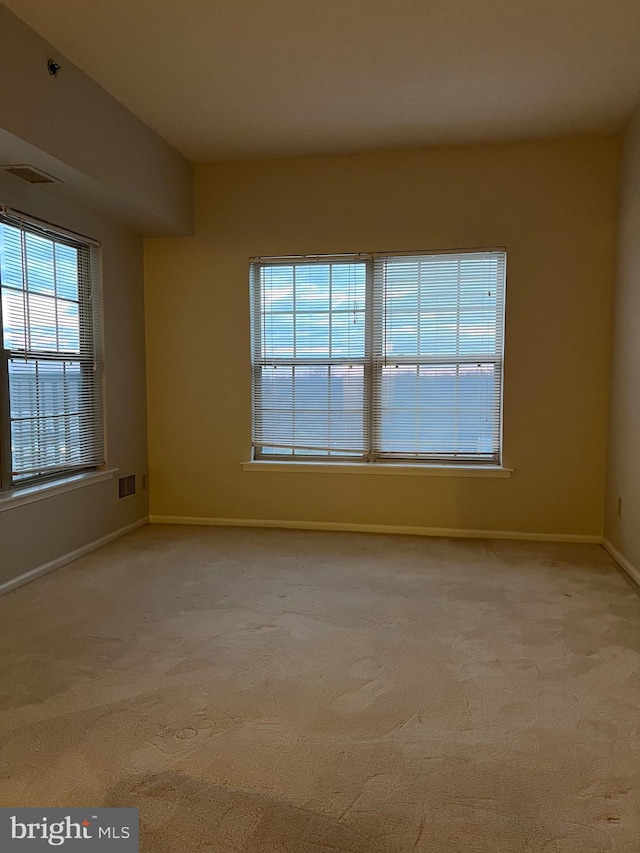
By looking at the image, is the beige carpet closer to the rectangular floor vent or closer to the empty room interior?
the empty room interior

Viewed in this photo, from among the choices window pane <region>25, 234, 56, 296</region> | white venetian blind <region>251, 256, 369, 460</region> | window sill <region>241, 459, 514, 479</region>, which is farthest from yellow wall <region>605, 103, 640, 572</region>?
window pane <region>25, 234, 56, 296</region>

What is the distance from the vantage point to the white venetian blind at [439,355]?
174 inches

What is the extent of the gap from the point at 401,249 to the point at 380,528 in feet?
7.19

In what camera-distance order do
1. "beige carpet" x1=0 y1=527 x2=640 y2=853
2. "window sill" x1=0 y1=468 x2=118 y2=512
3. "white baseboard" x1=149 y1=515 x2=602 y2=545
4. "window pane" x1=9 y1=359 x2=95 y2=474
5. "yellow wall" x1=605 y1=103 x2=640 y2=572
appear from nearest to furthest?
"beige carpet" x1=0 y1=527 x2=640 y2=853 → "window sill" x1=0 y1=468 x2=118 y2=512 → "window pane" x1=9 y1=359 x2=95 y2=474 → "yellow wall" x1=605 y1=103 x2=640 y2=572 → "white baseboard" x1=149 y1=515 x2=602 y2=545

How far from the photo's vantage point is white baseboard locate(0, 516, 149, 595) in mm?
3373

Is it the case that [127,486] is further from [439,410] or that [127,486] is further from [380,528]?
[439,410]

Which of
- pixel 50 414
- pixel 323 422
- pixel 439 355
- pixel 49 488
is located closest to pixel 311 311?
pixel 323 422

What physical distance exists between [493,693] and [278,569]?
1.76 meters

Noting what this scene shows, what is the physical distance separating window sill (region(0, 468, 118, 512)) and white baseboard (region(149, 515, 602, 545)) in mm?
864

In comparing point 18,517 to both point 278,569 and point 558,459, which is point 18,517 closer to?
point 278,569

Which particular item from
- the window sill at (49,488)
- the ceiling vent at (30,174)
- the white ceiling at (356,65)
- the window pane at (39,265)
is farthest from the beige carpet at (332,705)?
the white ceiling at (356,65)

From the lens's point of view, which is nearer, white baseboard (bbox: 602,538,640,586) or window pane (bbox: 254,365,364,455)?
white baseboard (bbox: 602,538,640,586)

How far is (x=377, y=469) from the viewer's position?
460 centimetres

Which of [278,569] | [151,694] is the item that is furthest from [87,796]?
[278,569]
